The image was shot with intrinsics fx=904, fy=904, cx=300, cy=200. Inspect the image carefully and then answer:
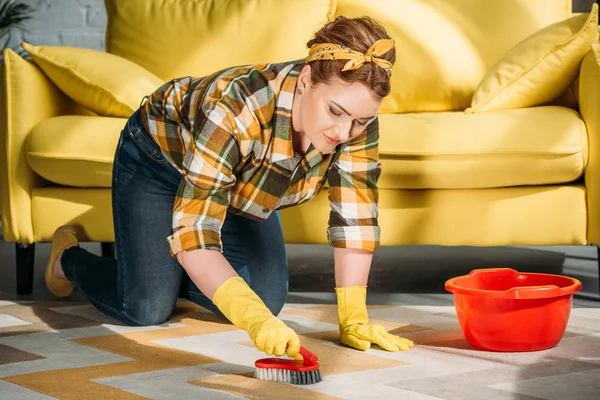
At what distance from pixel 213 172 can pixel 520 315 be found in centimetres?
63

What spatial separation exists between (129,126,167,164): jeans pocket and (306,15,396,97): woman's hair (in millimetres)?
487

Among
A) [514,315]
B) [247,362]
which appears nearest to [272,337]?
[247,362]

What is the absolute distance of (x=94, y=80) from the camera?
7.95 feet

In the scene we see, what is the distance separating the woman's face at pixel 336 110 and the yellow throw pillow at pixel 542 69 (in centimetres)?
99

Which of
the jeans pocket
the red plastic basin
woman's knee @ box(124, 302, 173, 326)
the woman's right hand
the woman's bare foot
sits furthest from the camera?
the woman's bare foot

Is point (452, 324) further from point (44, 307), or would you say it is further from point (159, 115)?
point (44, 307)

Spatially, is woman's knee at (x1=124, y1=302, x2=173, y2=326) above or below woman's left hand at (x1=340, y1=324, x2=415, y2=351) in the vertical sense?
below

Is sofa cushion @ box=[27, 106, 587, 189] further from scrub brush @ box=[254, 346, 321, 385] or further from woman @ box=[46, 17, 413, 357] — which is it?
scrub brush @ box=[254, 346, 321, 385]

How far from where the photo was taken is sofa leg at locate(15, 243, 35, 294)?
7.96ft

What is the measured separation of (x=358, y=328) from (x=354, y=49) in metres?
0.56

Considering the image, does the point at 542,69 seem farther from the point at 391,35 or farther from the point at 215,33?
the point at 215,33

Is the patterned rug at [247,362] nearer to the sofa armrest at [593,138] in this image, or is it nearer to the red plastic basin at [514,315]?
the red plastic basin at [514,315]

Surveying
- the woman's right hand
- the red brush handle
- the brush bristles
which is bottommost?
the brush bristles

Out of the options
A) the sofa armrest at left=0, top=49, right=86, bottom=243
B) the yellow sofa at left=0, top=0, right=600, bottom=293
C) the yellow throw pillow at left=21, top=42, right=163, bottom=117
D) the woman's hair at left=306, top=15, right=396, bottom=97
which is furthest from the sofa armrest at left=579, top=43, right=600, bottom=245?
the sofa armrest at left=0, top=49, right=86, bottom=243
